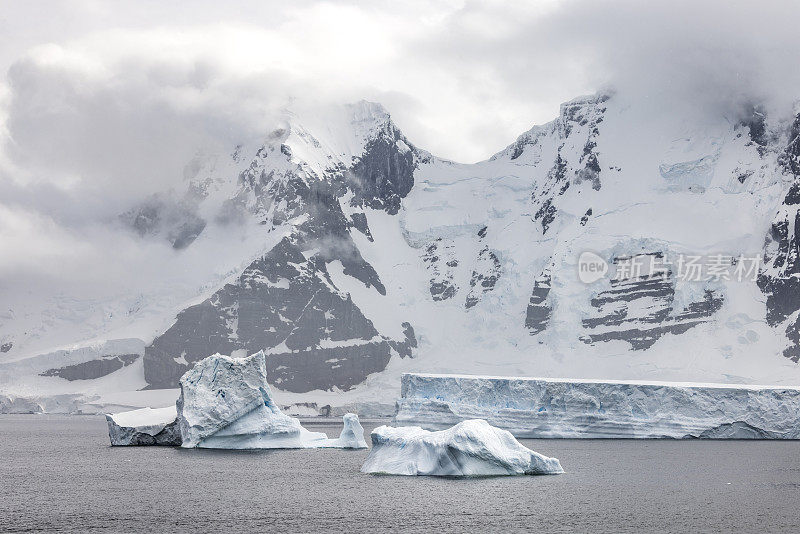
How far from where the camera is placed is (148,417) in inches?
3406

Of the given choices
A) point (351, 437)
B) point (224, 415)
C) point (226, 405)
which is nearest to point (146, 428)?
point (224, 415)

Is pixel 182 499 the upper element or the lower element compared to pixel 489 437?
lower

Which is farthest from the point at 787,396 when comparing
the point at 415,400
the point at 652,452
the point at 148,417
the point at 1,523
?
the point at 1,523

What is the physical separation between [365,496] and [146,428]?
36.7 metres

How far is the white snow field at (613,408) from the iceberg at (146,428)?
2679 cm

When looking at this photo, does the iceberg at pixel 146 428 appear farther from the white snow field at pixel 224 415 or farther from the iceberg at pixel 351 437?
the iceberg at pixel 351 437

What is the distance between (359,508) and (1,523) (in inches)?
627

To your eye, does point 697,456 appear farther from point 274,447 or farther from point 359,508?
point 359,508

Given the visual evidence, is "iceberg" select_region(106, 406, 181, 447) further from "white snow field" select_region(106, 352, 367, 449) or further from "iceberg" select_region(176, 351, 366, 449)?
"iceberg" select_region(176, 351, 366, 449)

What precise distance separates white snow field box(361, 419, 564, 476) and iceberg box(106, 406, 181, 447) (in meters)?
28.3

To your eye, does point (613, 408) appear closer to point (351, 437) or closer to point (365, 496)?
point (351, 437)

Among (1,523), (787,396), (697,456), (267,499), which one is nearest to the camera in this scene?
(1,523)

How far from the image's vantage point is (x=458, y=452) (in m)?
55.3

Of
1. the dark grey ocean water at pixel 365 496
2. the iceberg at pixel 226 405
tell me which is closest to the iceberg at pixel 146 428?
the dark grey ocean water at pixel 365 496
